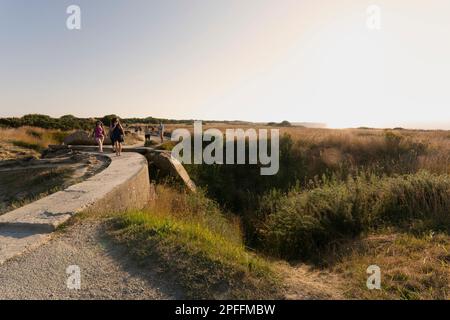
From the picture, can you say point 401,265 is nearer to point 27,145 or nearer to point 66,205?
point 66,205

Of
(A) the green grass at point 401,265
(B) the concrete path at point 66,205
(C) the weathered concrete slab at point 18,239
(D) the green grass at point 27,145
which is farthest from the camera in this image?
(D) the green grass at point 27,145

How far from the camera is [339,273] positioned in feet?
14.5

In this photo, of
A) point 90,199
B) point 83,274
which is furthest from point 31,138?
point 83,274

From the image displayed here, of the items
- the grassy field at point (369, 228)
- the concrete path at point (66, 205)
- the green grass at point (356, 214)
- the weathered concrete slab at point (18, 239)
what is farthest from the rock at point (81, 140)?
the weathered concrete slab at point (18, 239)

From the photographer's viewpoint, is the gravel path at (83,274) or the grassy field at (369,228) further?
the grassy field at (369,228)

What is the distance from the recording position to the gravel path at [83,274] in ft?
10.8

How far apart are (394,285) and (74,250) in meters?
3.71

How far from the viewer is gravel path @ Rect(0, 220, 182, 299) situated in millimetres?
3299

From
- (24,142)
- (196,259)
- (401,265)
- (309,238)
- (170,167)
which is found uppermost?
(24,142)

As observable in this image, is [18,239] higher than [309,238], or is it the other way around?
[18,239]

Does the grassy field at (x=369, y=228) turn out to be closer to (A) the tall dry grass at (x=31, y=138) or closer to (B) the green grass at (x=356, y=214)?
(B) the green grass at (x=356, y=214)

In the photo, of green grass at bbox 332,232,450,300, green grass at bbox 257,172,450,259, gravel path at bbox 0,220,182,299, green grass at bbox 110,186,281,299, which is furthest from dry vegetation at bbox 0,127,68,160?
green grass at bbox 332,232,450,300

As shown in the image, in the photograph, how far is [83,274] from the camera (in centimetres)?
367
